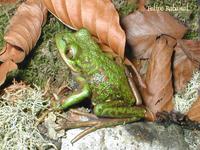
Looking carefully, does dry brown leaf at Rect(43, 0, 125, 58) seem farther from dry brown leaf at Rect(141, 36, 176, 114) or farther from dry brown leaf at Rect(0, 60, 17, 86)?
dry brown leaf at Rect(0, 60, 17, 86)

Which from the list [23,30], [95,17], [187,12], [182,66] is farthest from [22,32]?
[187,12]

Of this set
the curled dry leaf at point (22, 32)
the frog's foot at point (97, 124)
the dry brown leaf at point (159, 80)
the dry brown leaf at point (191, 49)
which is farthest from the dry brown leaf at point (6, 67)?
the dry brown leaf at point (191, 49)

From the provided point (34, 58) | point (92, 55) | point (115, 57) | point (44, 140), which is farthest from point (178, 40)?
point (44, 140)

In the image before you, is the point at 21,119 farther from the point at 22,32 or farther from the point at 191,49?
the point at 191,49

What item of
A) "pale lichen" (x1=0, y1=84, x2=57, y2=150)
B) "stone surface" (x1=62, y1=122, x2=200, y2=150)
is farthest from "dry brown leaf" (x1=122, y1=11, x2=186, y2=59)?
"pale lichen" (x1=0, y1=84, x2=57, y2=150)

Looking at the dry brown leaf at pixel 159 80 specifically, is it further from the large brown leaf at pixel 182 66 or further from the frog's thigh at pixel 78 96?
the frog's thigh at pixel 78 96

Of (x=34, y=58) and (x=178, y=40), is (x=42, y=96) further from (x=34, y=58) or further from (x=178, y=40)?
(x=178, y=40)
